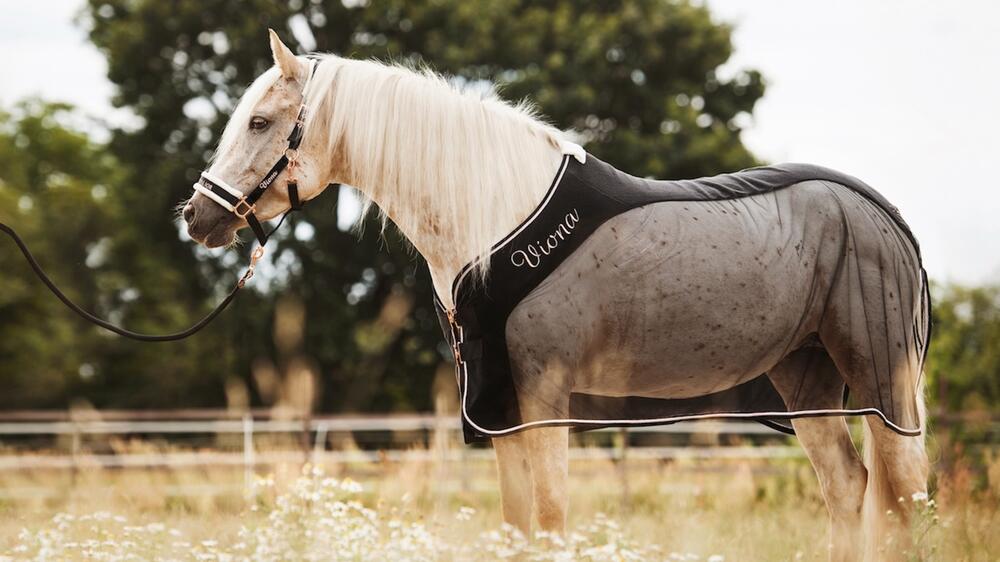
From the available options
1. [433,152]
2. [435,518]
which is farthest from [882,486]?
[433,152]

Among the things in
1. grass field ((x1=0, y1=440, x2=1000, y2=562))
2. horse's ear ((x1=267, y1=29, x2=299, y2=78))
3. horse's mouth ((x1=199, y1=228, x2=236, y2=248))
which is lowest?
grass field ((x1=0, y1=440, x2=1000, y2=562))

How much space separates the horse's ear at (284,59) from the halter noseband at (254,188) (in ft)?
0.29

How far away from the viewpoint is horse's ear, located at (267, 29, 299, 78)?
11.6ft

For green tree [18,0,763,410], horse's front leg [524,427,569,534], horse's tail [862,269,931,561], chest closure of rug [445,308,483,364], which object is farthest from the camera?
green tree [18,0,763,410]

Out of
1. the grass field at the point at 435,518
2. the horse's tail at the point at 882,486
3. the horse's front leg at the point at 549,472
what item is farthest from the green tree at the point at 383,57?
the horse's front leg at the point at 549,472

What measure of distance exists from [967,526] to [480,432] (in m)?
2.77

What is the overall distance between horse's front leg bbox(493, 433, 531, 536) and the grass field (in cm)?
12

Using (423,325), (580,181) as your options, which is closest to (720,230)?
(580,181)

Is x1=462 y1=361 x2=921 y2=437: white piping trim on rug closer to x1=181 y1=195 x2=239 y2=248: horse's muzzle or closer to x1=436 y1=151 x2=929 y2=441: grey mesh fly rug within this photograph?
x1=436 y1=151 x2=929 y2=441: grey mesh fly rug

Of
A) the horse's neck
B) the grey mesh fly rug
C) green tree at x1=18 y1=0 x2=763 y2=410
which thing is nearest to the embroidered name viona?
the grey mesh fly rug

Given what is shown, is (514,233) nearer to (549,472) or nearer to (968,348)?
(549,472)

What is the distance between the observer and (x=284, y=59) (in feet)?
11.8

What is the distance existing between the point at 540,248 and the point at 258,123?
3.80 ft

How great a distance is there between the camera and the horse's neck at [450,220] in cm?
350
